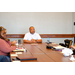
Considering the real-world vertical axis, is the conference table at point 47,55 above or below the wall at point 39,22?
below

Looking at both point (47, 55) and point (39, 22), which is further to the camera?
point (39, 22)

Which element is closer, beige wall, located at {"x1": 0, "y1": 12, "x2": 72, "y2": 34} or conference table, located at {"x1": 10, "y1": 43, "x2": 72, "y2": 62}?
conference table, located at {"x1": 10, "y1": 43, "x2": 72, "y2": 62}

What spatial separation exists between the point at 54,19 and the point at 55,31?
0.61 meters

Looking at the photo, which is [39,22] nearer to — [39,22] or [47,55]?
[39,22]

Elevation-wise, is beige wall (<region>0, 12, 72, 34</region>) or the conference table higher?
beige wall (<region>0, 12, 72, 34</region>)

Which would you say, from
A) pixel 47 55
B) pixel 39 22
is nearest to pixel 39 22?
pixel 39 22

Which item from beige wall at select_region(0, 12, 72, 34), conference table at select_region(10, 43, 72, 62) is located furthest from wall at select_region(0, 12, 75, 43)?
conference table at select_region(10, 43, 72, 62)

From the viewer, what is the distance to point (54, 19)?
650 cm

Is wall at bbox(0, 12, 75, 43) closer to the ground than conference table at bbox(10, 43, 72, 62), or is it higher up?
higher up

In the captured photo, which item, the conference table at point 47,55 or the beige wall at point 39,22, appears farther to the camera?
the beige wall at point 39,22

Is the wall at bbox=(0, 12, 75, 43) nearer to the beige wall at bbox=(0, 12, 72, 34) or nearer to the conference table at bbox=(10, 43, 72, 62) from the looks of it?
the beige wall at bbox=(0, 12, 72, 34)

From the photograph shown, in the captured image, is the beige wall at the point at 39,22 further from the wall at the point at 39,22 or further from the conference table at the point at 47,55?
the conference table at the point at 47,55

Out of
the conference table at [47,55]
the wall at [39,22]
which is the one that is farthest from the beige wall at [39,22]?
the conference table at [47,55]
